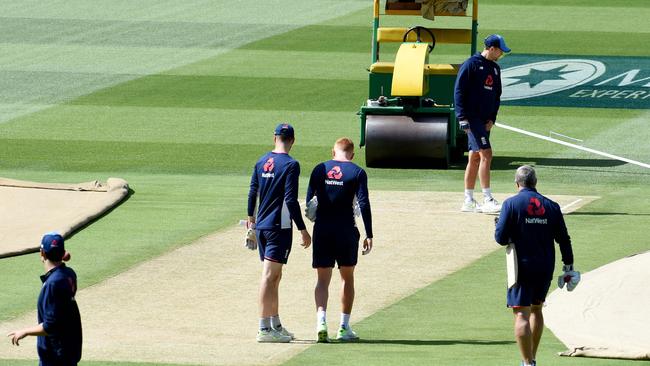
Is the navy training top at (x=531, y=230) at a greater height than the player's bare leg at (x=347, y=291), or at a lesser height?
greater

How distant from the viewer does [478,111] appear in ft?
66.4

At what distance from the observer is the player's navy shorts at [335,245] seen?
44.9ft

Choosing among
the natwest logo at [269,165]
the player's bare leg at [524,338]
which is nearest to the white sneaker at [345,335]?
the natwest logo at [269,165]

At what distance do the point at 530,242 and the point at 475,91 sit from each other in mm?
8185

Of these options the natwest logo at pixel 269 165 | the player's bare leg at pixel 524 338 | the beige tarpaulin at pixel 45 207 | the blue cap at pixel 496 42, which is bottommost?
the player's bare leg at pixel 524 338

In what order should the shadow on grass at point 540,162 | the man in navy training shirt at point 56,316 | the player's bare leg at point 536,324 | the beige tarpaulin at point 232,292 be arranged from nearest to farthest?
the man in navy training shirt at point 56,316, the player's bare leg at point 536,324, the beige tarpaulin at point 232,292, the shadow on grass at point 540,162

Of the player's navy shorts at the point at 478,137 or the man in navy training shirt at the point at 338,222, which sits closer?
the man in navy training shirt at the point at 338,222

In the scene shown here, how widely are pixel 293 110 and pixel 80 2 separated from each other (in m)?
17.4

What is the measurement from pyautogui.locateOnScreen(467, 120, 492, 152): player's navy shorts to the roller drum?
125 inches

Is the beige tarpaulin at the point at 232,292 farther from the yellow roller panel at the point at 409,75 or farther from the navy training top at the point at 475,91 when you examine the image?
the yellow roller panel at the point at 409,75

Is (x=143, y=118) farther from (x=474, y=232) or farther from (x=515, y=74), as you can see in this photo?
(x=474, y=232)

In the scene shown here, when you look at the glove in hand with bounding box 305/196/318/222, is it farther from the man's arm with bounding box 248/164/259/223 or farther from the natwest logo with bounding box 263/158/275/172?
the man's arm with bounding box 248/164/259/223

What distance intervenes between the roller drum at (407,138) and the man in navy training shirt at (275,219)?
31.7 feet

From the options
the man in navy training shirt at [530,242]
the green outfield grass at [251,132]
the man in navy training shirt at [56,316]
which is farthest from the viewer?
the green outfield grass at [251,132]
